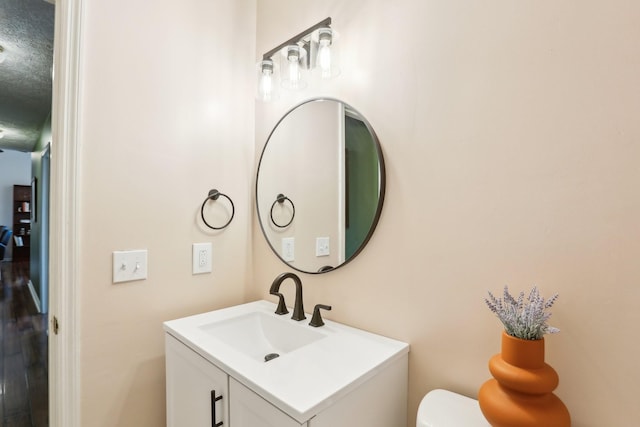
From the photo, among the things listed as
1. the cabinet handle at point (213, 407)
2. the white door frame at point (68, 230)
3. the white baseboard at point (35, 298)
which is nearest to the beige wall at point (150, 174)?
the white door frame at point (68, 230)

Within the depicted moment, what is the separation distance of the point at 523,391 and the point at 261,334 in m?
0.94

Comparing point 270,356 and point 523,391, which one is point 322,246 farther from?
point 523,391

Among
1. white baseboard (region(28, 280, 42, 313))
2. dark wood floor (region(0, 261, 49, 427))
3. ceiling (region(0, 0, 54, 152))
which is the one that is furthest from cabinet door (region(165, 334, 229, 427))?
white baseboard (region(28, 280, 42, 313))

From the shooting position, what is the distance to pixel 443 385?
886mm

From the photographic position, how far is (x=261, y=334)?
4.13 feet

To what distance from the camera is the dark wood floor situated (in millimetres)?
1953

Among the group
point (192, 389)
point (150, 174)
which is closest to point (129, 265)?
point (150, 174)

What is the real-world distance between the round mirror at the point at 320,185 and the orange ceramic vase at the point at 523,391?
1.76 feet

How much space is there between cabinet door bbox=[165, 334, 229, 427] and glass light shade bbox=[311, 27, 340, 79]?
107 cm

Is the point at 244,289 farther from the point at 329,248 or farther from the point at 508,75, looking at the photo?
the point at 508,75

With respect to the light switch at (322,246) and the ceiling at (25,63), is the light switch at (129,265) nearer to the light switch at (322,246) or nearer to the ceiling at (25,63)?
the light switch at (322,246)

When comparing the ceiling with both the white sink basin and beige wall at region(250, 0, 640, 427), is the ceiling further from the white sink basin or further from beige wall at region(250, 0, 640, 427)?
the white sink basin

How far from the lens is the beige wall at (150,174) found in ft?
3.55

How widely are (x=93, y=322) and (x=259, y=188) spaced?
84cm
